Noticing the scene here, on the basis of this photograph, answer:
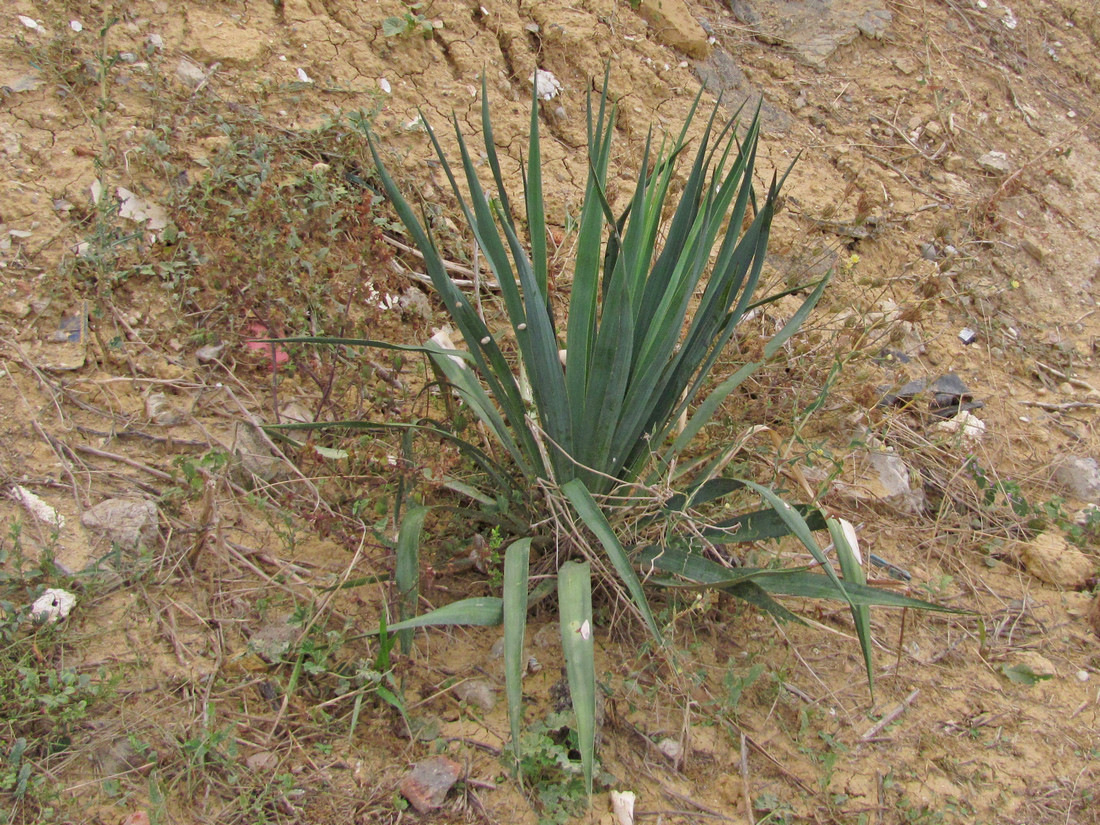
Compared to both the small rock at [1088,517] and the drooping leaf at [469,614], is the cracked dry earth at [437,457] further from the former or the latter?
the drooping leaf at [469,614]

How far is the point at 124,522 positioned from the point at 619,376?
1.18 meters

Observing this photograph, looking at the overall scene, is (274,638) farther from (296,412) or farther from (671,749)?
(671,749)

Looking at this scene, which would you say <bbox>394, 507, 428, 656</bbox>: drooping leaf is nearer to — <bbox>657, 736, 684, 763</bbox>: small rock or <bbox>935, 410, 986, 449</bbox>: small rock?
<bbox>657, 736, 684, 763</bbox>: small rock

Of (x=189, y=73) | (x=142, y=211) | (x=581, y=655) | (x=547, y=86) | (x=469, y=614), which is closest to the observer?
(x=581, y=655)

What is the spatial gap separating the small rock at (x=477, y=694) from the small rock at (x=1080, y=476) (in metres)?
2.34

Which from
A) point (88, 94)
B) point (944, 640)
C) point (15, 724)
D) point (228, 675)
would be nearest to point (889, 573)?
point (944, 640)

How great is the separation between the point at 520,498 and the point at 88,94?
2006 millimetres

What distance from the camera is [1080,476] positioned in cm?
293

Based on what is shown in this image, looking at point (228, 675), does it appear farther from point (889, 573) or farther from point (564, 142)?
point (564, 142)

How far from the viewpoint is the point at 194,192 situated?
2498 mm

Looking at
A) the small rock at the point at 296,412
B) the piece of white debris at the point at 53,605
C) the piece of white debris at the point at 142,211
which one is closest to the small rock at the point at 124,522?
the piece of white debris at the point at 53,605

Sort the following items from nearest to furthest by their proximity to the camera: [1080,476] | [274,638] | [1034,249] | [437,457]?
[274,638], [437,457], [1080,476], [1034,249]

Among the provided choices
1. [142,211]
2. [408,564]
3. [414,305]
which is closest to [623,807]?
[408,564]

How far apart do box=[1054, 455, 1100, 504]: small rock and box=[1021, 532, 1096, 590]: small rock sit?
437 millimetres
